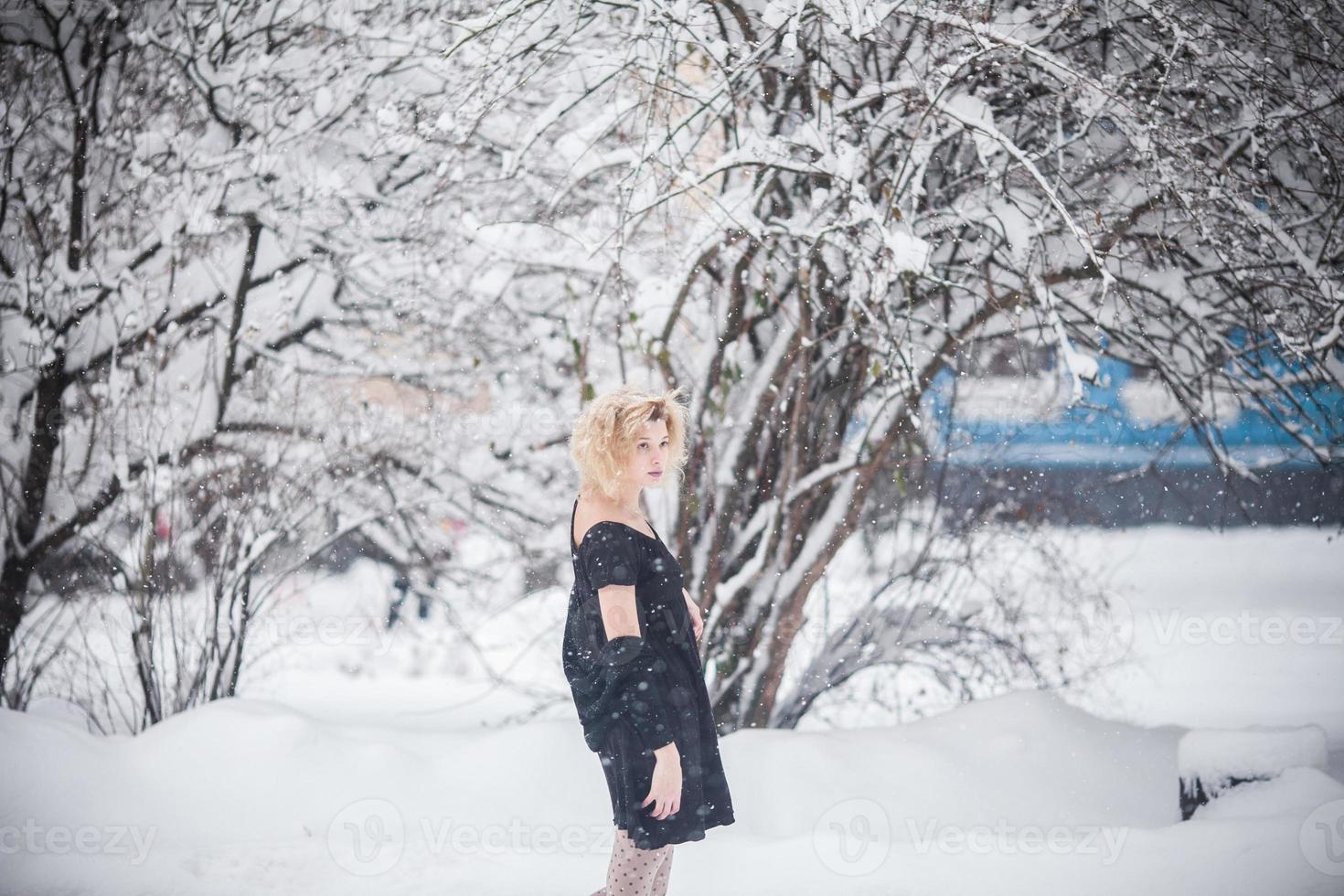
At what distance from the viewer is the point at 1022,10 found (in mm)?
3260

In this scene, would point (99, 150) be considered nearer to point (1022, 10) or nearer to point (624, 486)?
point (624, 486)

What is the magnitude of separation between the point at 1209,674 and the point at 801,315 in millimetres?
2472

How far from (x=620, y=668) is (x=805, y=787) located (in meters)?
1.50

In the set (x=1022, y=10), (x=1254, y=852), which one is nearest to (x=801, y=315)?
(x=1022, y=10)
